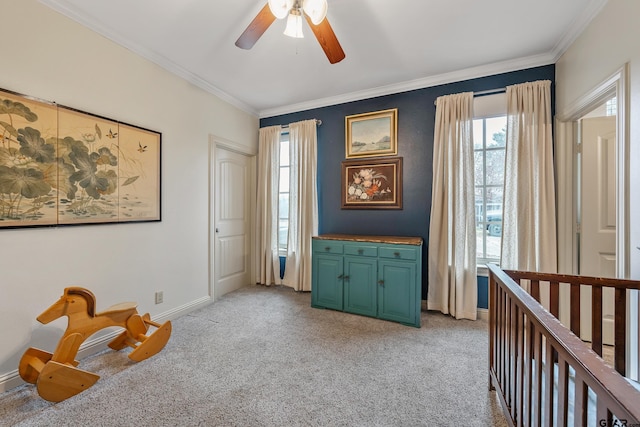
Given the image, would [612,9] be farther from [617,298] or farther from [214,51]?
[214,51]

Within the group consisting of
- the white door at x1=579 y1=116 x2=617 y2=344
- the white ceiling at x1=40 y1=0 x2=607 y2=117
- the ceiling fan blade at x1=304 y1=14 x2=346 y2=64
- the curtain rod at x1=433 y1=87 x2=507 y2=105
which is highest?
the white ceiling at x1=40 y1=0 x2=607 y2=117

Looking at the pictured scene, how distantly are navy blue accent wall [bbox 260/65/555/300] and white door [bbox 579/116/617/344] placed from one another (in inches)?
19.0

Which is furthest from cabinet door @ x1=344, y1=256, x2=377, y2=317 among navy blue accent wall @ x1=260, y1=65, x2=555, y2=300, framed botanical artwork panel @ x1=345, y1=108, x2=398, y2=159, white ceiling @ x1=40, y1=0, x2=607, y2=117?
white ceiling @ x1=40, y1=0, x2=607, y2=117

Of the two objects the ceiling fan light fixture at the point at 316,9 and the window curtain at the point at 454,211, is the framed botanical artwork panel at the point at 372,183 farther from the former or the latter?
the ceiling fan light fixture at the point at 316,9

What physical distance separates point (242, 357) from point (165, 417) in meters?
0.65

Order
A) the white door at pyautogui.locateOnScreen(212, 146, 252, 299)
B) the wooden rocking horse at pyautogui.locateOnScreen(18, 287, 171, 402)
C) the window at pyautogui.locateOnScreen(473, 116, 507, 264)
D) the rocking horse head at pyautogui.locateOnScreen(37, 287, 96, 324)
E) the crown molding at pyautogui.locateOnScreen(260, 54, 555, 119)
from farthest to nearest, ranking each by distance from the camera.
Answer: the white door at pyautogui.locateOnScreen(212, 146, 252, 299) < the window at pyautogui.locateOnScreen(473, 116, 507, 264) < the crown molding at pyautogui.locateOnScreen(260, 54, 555, 119) < the rocking horse head at pyautogui.locateOnScreen(37, 287, 96, 324) < the wooden rocking horse at pyautogui.locateOnScreen(18, 287, 171, 402)

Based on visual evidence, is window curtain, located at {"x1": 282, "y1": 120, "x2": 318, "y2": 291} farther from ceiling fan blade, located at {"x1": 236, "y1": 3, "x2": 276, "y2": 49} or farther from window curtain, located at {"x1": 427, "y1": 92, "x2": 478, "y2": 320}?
ceiling fan blade, located at {"x1": 236, "y1": 3, "x2": 276, "y2": 49}

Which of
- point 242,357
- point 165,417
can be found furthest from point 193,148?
point 165,417

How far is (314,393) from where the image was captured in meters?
1.68

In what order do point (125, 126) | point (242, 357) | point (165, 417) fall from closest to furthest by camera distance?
point (165, 417), point (242, 357), point (125, 126)

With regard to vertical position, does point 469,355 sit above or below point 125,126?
below

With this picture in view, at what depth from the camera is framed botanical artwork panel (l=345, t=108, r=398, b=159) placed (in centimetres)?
320

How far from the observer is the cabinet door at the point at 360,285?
9.26 ft

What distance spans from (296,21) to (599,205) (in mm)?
2850
